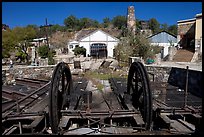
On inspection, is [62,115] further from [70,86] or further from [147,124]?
[70,86]

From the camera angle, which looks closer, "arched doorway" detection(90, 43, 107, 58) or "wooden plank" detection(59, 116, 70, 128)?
"wooden plank" detection(59, 116, 70, 128)

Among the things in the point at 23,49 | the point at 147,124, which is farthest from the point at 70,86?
the point at 23,49

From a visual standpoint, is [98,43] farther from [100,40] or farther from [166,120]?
[166,120]

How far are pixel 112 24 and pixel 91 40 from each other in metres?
36.5

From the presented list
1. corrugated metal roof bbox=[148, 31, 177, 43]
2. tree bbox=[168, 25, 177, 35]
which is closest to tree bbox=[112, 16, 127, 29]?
tree bbox=[168, 25, 177, 35]

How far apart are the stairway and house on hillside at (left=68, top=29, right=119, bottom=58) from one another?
9.16 metres

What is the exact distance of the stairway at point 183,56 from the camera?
21595mm

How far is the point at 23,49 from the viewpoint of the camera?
24.5 m

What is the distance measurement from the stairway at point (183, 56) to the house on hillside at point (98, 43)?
30.1 ft

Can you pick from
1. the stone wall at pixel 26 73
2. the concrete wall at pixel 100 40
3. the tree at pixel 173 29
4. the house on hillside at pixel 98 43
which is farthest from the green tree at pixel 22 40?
the tree at pixel 173 29

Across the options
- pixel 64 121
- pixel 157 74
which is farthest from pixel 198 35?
pixel 64 121

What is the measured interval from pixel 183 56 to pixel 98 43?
12306 millimetres

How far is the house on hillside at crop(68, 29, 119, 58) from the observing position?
29.6 metres

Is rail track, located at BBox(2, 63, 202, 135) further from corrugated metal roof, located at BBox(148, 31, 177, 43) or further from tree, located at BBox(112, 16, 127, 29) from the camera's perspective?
tree, located at BBox(112, 16, 127, 29)
